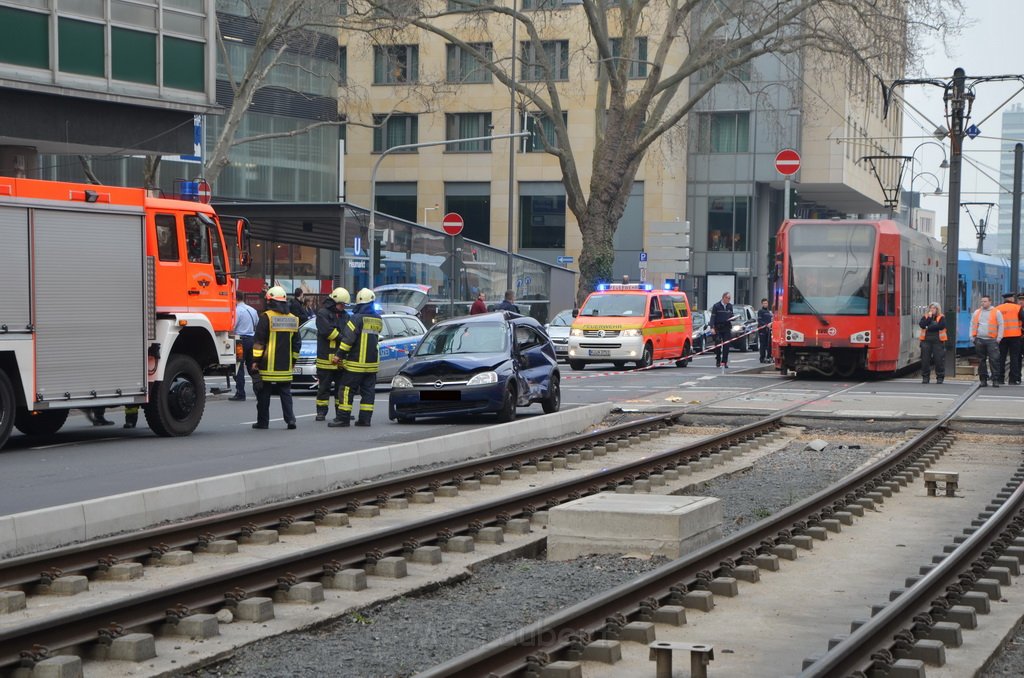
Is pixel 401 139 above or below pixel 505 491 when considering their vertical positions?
above

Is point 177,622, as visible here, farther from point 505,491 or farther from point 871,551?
point 505,491

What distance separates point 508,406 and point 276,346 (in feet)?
11.1

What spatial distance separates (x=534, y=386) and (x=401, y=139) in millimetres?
54053

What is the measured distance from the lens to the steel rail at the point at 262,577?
7.09 metres

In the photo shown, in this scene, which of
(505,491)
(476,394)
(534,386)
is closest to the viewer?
(505,491)

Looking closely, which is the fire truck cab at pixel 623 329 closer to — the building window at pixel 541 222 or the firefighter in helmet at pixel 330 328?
the firefighter in helmet at pixel 330 328

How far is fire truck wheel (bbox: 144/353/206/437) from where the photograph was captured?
18.6m

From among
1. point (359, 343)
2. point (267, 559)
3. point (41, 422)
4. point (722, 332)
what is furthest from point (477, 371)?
point (722, 332)

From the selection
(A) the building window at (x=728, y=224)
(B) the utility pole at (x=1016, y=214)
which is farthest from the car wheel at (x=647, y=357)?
(A) the building window at (x=728, y=224)

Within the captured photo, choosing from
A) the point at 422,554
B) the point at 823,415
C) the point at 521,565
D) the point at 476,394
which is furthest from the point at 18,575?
the point at 823,415

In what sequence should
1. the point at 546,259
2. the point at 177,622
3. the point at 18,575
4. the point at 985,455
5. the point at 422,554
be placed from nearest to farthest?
1. the point at 177,622
2. the point at 18,575
3. the point at 422,554
4. the point at 985,455
5. the point at 546,259

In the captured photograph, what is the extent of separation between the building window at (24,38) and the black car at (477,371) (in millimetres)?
9729

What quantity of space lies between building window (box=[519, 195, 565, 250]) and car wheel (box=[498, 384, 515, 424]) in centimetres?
5147

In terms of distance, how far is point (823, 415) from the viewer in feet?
71.8
